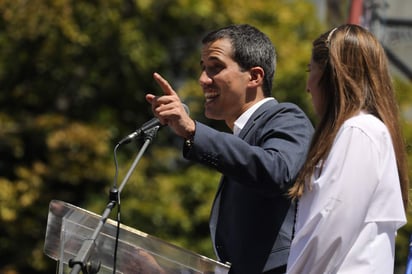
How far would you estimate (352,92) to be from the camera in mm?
2600

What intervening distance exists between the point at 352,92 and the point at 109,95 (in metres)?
5.51

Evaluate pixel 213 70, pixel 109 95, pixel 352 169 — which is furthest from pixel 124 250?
pixel 109 95

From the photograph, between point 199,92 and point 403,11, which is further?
point 403,11

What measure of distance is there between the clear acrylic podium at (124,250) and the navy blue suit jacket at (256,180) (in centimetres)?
24

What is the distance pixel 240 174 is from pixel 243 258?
368mm

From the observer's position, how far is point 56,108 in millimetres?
8016

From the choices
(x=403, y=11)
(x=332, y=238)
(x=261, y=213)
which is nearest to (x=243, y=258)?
(x=261, y=213)

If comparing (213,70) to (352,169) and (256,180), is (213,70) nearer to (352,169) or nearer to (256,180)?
(256,180)

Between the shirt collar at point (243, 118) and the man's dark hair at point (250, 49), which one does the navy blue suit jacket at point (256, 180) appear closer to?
the shirt collar at point (243, 118)

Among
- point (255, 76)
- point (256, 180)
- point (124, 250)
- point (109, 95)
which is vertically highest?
point (255, 76)

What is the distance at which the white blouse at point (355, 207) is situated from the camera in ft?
8.15

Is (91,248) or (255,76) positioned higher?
(255,76)

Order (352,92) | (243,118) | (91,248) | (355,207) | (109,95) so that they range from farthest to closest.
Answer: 1. (109,95)
2. (243,118)
3. (91,248)
4. (352,92)
5. (355,207)

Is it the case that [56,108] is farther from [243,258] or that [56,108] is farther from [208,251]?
[243,258]
